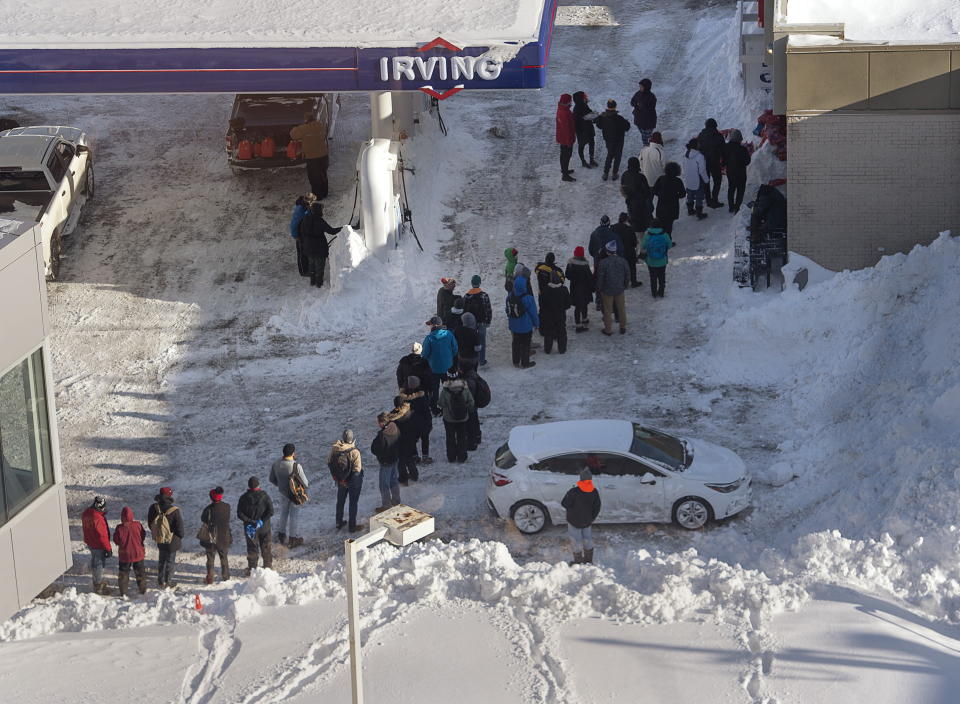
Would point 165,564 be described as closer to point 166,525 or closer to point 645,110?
point 166,525

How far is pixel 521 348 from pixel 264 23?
6.96 metres

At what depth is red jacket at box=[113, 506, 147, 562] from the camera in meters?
16.8

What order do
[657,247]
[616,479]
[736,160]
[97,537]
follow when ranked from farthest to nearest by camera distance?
[736,160] < [657,247] < [616,479] < [97,537]

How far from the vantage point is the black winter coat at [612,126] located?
2617 centimetres

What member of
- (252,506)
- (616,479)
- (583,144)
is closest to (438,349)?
(616,479)

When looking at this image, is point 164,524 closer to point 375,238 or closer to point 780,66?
point 375,238

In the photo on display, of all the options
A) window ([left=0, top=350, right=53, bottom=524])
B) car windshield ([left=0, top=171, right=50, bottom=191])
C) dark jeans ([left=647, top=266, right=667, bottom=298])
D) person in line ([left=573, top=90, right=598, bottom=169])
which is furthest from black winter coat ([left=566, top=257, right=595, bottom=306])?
window ([left=0, top=350, right=53, bottom=524])

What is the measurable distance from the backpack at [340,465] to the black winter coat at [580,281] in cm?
557

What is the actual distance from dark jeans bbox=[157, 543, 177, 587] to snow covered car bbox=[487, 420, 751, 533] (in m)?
3.73

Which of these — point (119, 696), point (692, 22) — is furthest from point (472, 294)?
point (692, 22)

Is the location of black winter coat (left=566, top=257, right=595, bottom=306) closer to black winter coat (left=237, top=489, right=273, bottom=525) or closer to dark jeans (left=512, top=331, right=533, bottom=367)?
dark jeans (left=512, top=331, right=533, bottom=367)

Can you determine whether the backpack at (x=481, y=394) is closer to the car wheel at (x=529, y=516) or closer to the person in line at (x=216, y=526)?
the car wheel at (x=529, y=516)

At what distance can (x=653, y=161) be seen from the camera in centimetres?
2481

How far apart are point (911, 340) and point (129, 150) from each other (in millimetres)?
15423
